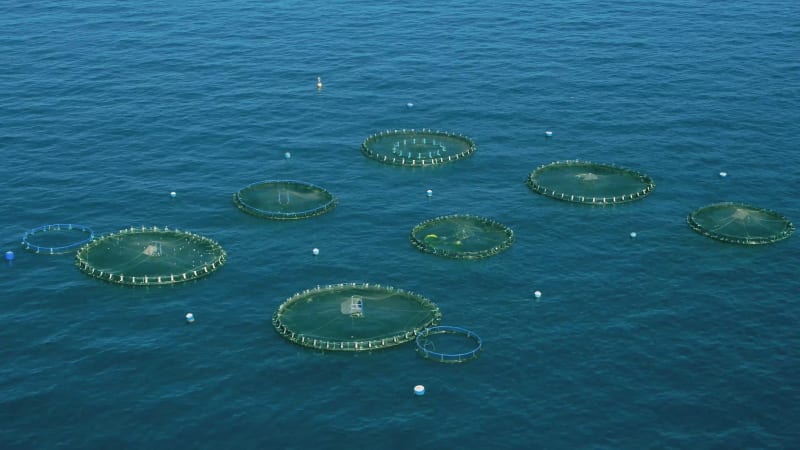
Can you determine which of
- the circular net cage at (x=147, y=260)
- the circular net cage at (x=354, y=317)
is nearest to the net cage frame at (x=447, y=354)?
the circular net cage at (x=354, y=317)

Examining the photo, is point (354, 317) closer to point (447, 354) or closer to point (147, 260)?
point (447, 354)

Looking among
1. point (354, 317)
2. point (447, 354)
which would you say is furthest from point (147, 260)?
point (447, 354)

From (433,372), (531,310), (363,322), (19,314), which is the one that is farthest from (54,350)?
(531,310)

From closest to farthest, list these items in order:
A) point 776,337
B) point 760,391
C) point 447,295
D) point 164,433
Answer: point 164,433 < point 760,391 < point 776,337 < point 447,295

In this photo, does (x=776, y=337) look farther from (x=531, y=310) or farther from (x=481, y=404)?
(x=481, y=404)

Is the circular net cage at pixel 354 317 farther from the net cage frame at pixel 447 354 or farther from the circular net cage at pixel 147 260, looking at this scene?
the circular net cage at pixel 147 260

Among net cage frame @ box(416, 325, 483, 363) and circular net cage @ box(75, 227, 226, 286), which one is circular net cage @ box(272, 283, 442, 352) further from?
circular net cage @ box(75, 227, 226, 286)
